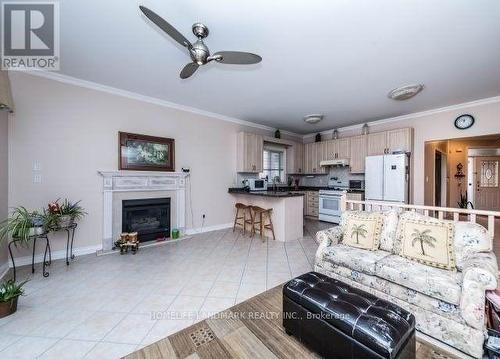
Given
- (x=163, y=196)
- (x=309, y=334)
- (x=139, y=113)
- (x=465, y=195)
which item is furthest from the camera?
(x=465, y=195)

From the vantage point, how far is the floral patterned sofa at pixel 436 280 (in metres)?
1.54

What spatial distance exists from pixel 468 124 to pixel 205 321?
18.6 ft

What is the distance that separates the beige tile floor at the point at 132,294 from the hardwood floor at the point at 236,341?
0.12m

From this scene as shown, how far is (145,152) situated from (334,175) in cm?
511

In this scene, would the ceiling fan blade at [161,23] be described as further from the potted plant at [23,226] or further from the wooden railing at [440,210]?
the wooden railing at [440,210]

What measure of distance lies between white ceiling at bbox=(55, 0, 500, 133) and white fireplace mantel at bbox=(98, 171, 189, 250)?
1.49 metres

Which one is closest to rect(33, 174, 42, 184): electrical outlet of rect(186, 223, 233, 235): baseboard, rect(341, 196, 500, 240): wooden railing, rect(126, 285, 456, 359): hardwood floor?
rect(186, 223, 233, 235): baseboard

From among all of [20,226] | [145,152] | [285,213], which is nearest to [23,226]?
[20,226]

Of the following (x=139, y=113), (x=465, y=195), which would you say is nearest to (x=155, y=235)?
(x=139, y=113)

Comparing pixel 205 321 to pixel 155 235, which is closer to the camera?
pixel 205 321

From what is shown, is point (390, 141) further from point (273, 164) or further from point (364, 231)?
point (364, 231)

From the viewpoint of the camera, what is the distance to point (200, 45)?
1.98 metres

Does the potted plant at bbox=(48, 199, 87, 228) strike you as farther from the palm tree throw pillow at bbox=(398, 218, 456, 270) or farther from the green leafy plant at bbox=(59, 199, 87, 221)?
the palm tree throw pillow at bbox=(398, 218, 456, 270)

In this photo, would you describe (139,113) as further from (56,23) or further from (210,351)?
(210,351)
